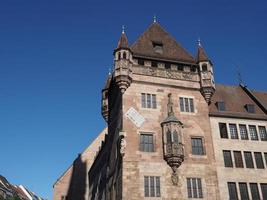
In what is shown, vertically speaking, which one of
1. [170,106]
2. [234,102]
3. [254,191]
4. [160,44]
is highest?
[160,44]

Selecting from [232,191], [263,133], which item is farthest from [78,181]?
[263,133]

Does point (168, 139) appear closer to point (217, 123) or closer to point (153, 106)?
point (153, 106)

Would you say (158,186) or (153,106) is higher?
(153,106)

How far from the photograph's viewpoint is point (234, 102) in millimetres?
36438

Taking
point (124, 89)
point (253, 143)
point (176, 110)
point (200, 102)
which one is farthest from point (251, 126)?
point (124, 89)

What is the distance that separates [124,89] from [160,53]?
21.9 ft

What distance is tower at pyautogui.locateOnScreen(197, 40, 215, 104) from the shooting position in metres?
33.2

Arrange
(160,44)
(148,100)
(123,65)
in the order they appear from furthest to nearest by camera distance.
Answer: (160,44), (123,65), (148,100)

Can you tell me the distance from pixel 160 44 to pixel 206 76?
6.32 meters

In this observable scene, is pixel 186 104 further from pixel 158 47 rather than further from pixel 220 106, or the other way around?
pixel 158 47

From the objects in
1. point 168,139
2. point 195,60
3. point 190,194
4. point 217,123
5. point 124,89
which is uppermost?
point 195,60

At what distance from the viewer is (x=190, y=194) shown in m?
28.0

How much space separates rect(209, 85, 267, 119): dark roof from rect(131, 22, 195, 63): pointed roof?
5.31 metres

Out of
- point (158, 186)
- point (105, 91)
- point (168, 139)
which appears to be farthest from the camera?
point (105, 91)
